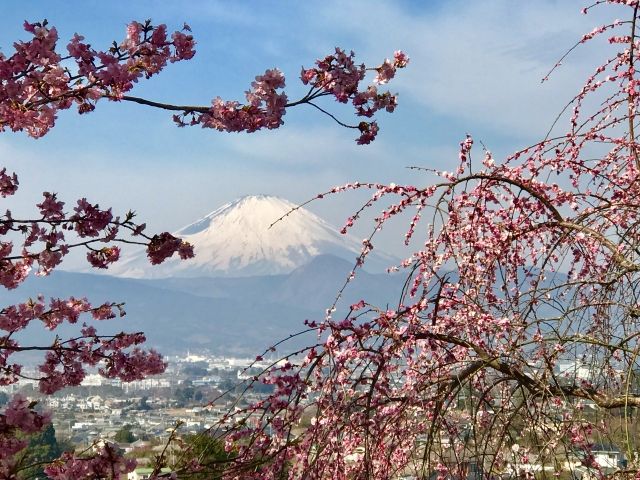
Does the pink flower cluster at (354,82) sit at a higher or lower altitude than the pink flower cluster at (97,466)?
higher

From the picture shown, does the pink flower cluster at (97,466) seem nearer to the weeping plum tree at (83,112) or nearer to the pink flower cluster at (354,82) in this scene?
the weeping plum tree at (83,112)

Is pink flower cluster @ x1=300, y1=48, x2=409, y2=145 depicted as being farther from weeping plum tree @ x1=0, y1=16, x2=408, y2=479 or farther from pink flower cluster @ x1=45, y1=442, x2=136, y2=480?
pink flower cluster @ x1=45, y1=442, x2=136, y2=480

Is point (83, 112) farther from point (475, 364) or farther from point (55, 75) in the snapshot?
point (475, 364)

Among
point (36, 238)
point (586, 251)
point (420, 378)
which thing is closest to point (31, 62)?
point (36, 238)

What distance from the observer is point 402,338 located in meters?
3.36

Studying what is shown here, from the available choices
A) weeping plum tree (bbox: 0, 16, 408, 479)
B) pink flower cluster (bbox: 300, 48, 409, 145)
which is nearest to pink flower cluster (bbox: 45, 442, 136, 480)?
weeping plum tree (bbox: 0, 16, 408, 479)

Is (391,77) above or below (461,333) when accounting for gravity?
above

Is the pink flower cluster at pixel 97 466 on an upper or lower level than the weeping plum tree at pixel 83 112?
lower

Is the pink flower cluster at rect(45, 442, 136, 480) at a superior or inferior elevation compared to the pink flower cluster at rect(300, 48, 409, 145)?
inferior

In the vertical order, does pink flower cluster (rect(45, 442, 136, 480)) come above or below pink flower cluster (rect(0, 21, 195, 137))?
below

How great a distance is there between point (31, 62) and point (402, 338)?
1770 mm

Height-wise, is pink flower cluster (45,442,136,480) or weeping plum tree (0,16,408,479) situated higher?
weeping plum tree (0,16,408,479)

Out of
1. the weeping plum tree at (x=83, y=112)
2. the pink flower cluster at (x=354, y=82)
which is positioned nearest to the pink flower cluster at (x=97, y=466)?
the weeping plum tree at (x=83, y=112)

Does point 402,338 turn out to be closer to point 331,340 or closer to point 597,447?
point 331,340
